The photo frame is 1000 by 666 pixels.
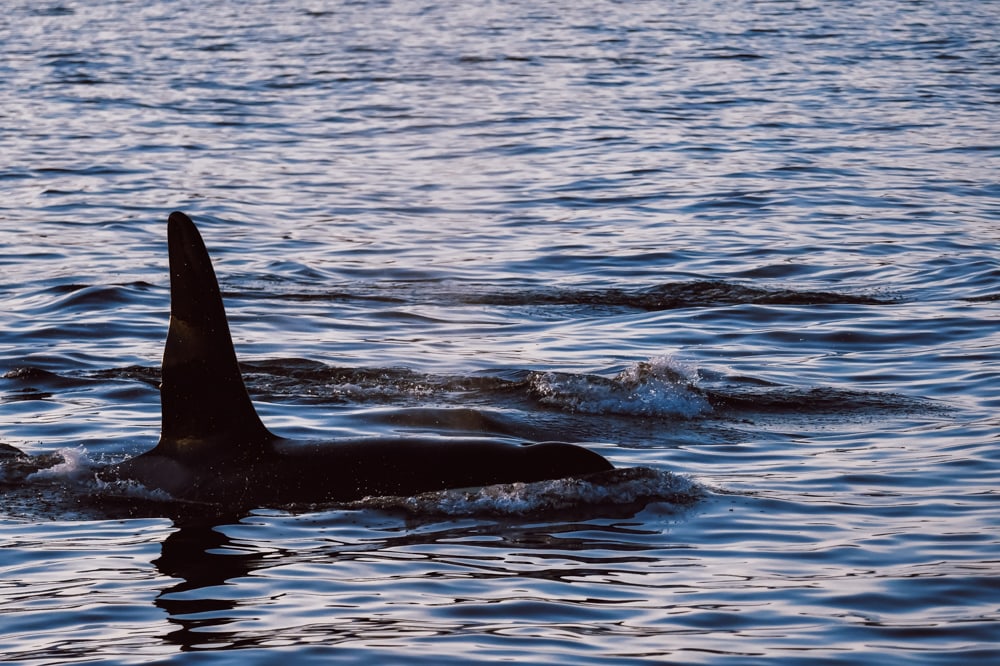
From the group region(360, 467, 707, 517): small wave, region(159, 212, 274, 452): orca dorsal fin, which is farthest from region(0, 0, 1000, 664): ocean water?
region(159, 212, 274, 452): orca dorsal fin

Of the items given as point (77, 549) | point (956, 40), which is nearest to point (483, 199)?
point (77, 549)

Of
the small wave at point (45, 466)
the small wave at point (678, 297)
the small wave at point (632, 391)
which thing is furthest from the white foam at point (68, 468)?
the small wave at point (678, 297)

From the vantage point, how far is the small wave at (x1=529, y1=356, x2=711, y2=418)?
1140 centimetres

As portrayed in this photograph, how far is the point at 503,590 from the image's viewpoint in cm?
722

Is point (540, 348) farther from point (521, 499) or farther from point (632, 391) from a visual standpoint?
point (521, 499)

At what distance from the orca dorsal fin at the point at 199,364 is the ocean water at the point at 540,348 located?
0.43 m

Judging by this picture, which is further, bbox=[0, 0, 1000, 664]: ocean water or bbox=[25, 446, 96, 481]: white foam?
bbox=[25, 446, 96, 481]: white foam

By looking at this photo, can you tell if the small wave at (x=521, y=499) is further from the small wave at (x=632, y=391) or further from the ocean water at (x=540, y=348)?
the small wave at (x=632, y=391)

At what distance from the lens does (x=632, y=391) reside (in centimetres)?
1167

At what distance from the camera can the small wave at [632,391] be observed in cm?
1140

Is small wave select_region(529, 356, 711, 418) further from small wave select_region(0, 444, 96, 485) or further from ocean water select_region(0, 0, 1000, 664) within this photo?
small wave select_region(0, 444, 96, 485)

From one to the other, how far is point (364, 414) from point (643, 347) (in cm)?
320

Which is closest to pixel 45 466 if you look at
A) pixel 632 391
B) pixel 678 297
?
pixel 632 391

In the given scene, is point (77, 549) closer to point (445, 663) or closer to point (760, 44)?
point (445, 663)
